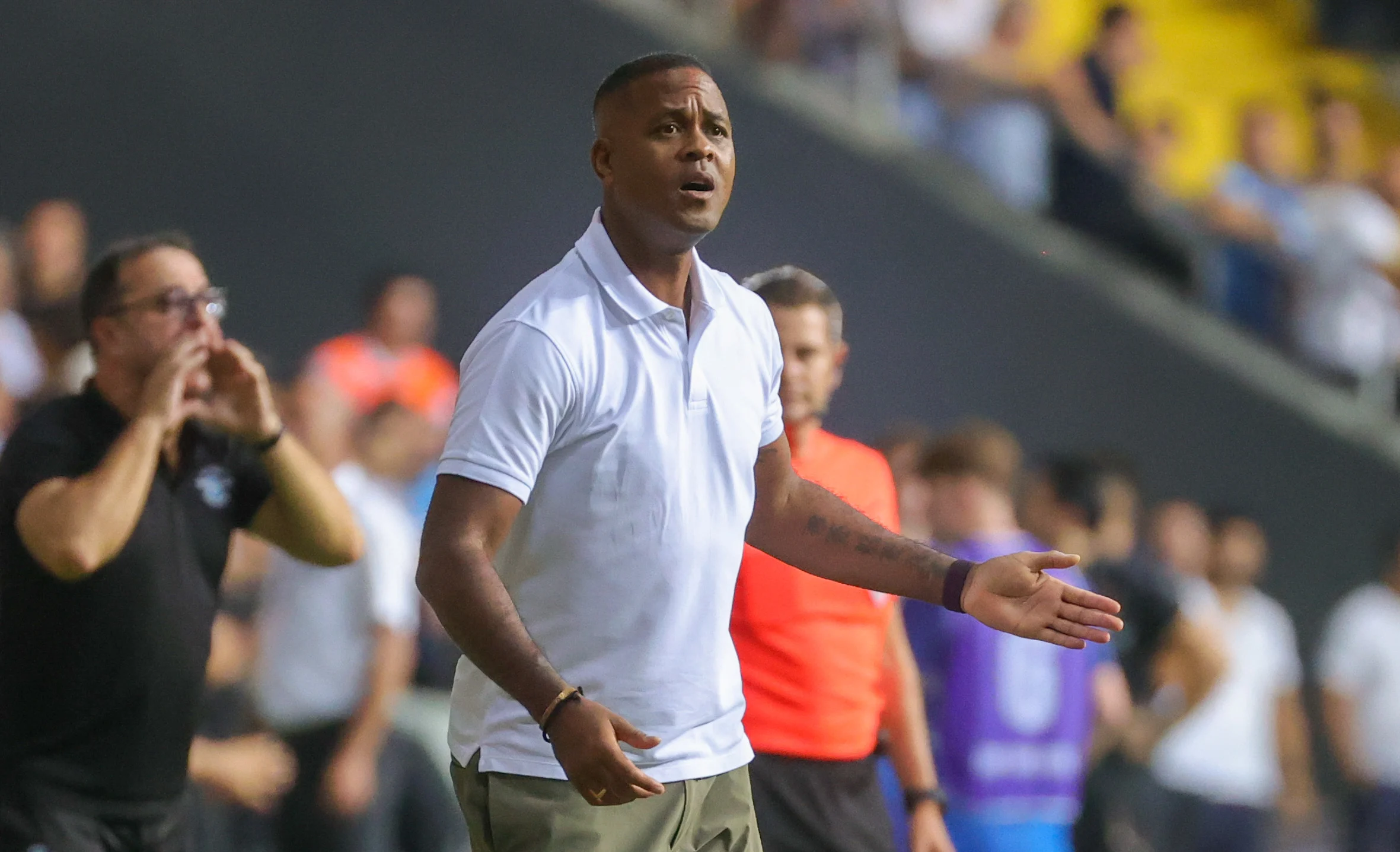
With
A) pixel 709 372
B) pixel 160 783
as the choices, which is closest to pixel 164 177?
pixel 160 783

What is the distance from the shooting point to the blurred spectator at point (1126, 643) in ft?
22.8

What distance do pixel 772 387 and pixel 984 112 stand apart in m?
7.18

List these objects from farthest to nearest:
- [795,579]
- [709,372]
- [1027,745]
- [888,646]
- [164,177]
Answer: [164,177]
[1027,745]
[888,646]
[795,579]
[709,372]

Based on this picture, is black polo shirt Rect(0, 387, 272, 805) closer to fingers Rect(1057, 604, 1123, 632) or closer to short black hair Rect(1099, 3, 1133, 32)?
fingers Rect(1057, 604, 1123, 632)

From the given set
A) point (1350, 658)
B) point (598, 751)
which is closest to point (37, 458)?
point (598, 751)

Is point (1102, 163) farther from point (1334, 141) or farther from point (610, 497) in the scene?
point (610, 497)

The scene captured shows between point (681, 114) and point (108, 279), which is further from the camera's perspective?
point (108, 279)

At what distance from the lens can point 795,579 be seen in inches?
182

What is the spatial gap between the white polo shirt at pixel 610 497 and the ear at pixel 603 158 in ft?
0.41

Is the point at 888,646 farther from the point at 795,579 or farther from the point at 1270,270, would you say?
the point at 1270,270

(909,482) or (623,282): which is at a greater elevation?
(909,482)

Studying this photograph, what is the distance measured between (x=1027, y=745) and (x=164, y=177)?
5.70m

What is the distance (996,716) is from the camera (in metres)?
5.57

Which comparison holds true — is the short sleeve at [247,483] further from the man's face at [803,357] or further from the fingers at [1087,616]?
the fingers at [1087,616]
